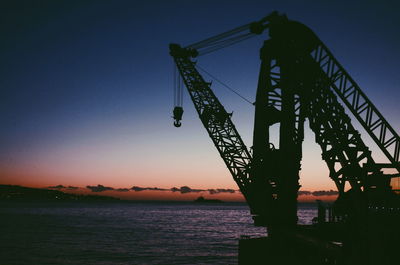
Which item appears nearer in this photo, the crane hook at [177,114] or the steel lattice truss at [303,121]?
the steel lattice truss at [303,121]

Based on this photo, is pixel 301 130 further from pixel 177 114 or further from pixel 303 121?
pixel 177 114

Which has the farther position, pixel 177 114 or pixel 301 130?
pixel 177 114

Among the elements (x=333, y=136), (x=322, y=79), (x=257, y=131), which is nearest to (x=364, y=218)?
(x=333, y=136)

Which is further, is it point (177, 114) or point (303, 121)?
point (177, 114)

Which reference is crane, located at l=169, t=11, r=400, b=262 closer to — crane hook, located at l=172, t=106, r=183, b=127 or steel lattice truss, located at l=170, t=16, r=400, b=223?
steel lattice truss, located at l=170, t=16, r=400, b=223

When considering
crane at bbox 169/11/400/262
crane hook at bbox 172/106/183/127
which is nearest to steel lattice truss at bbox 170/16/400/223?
crane at bbox 169/11/400/262

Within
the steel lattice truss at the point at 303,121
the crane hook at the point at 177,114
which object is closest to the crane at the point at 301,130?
the steel lattice truss at the point at 303,121

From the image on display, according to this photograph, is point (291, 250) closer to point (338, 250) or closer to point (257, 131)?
point (338, 250)

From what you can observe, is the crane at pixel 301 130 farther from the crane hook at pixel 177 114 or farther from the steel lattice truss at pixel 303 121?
the crane hook at pixel 177 114

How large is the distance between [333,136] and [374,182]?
2.21m

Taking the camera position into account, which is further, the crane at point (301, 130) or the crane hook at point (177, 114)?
the crane hook at point (177, 114)

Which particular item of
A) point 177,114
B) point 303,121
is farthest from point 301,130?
point 177,114

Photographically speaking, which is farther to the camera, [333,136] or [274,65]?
[274,65]

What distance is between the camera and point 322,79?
503 inches
